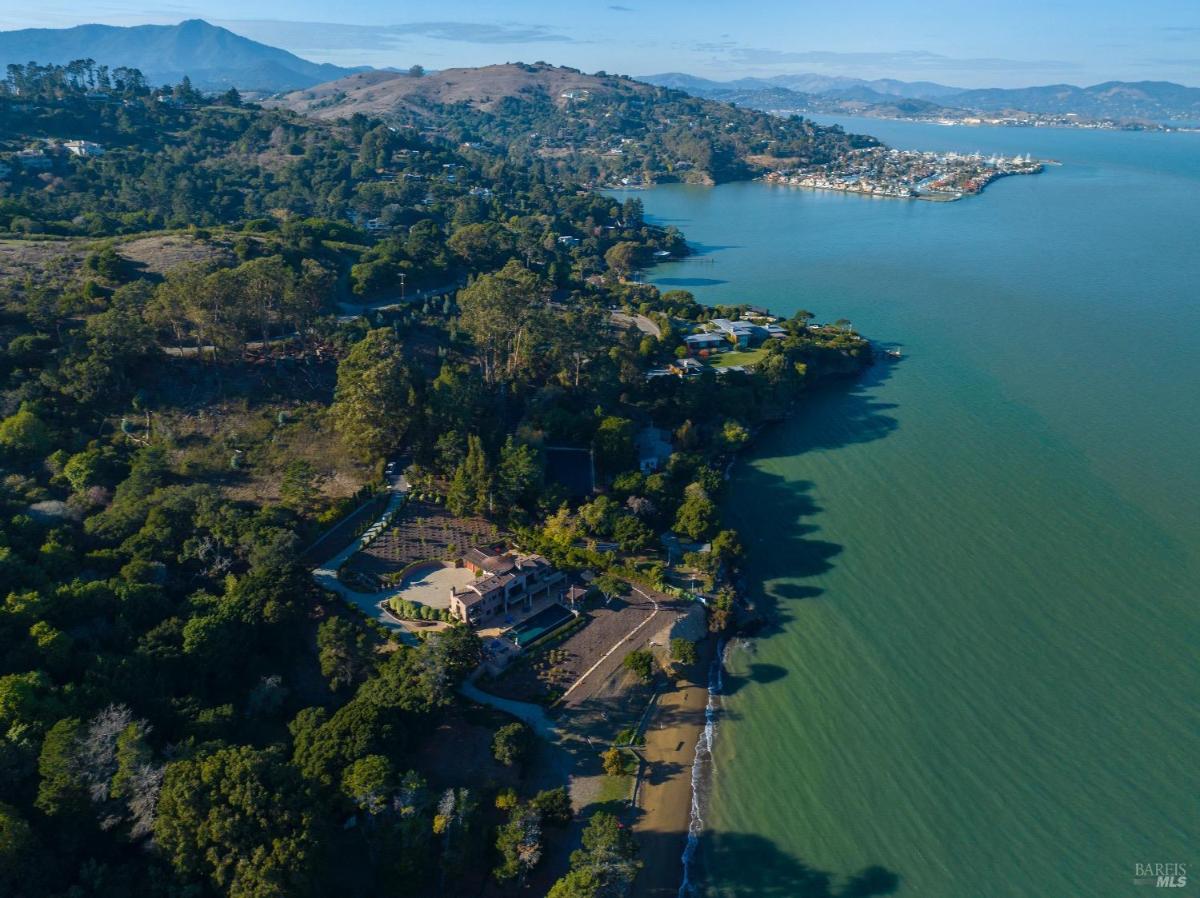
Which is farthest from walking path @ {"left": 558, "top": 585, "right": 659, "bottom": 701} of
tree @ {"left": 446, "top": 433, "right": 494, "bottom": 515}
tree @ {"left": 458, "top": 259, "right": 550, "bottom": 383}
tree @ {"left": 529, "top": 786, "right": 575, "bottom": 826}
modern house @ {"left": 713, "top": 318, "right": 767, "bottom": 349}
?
modern house @ {"left": 713, "top": 318, "right": 767, "bottom": 349}

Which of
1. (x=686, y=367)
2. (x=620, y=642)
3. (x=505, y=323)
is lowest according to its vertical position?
(x=620, y=642)

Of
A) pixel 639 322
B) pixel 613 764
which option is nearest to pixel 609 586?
pixel 613 764

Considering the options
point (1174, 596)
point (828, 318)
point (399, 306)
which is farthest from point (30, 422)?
point (828, 318)

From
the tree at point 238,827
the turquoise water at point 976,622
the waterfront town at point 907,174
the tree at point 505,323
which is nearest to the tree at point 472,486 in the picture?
the tree at point 505,323

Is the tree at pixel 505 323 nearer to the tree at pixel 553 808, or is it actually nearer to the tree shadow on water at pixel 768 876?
the tree at pixel 553 808

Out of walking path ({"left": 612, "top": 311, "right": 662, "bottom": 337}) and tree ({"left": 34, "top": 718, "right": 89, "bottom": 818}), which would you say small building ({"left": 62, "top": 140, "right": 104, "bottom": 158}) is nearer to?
walking path ({"left": 612, "top": 311, "right": 662, "bottom": 337})

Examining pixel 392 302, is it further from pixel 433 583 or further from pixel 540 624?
pixel 540 624

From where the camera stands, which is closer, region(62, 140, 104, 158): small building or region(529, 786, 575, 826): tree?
region(529, 786, 575, 826): tree
